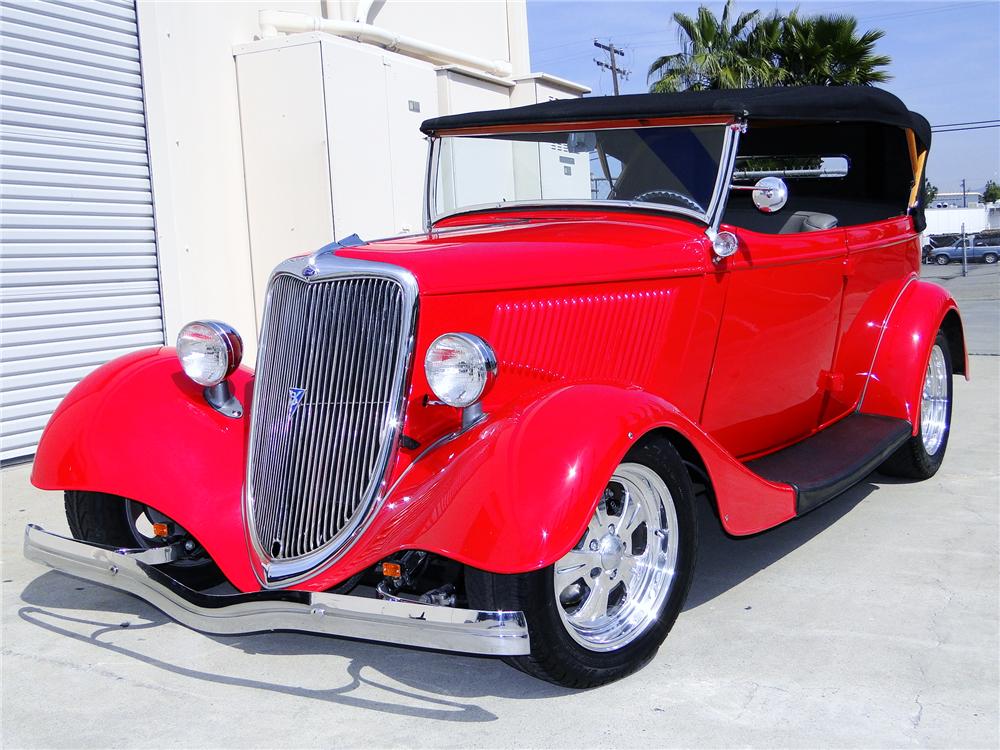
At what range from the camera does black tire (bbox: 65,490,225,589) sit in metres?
3.57

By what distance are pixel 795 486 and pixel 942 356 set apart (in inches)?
90.3

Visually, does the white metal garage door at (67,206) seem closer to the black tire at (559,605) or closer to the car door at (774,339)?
the car door at (774,339)

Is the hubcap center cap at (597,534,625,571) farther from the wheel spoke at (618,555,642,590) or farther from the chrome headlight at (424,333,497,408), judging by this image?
the chrome headlight at (424,333,497,408)

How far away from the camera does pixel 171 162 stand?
768 centimetres

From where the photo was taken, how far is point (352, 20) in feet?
29.6

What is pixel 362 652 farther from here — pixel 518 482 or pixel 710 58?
pixel 710 58

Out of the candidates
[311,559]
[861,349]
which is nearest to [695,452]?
[311,559]

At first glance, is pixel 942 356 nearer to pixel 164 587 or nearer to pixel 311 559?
pixel 311 559

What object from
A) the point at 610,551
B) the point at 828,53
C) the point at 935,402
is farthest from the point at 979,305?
the point at 610,551

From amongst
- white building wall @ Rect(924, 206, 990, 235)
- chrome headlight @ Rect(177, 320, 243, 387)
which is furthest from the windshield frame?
white building wall @ Rect(924, 206, 990, 235)

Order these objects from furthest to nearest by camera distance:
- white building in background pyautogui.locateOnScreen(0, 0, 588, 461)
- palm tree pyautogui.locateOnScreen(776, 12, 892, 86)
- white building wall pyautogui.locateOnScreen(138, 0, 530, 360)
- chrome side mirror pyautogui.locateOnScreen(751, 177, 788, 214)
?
palm tree pyautogui.locateOnScreen(776, 12, 892, 86)
white building wall pyautogui.locateOnScreen(138, 0, 530, 360)
white building in background pyautogui.locateOnScreen(0, 0, 588, 461)
chrome side mirror pyautogui.locateOnScreen(751, 177, 788, 214)

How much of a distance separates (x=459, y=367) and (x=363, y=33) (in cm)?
670

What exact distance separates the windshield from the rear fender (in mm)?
1131

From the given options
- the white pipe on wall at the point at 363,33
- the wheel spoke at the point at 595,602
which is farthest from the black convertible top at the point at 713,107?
the white pipe on wall at the point at 363,33
